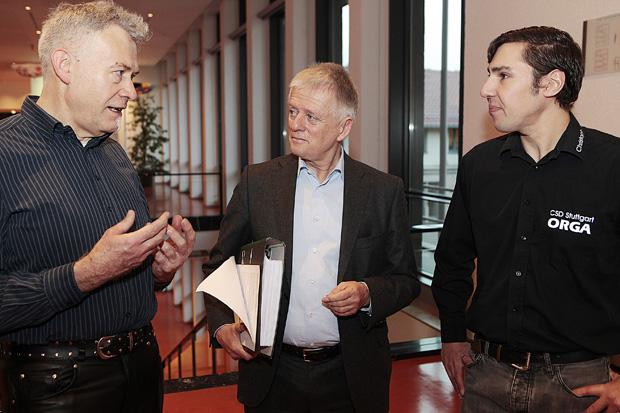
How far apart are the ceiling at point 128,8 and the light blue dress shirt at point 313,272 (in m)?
8.89

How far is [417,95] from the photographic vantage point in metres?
6.13

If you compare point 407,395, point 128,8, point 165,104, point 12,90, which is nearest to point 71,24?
point 407,395

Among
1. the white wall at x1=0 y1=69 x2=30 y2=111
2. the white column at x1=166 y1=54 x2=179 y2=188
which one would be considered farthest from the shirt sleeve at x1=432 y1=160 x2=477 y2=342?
the white wall at x1=0 y1=69 x2=30 y2=111

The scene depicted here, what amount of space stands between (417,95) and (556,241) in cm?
449

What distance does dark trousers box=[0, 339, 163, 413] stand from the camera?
170 cm

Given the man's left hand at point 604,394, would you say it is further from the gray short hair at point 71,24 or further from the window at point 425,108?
the window at point 425,108

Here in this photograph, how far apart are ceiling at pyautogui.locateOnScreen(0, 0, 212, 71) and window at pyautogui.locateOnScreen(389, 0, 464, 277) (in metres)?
6.25

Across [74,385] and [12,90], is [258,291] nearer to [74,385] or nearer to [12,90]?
[74,385]

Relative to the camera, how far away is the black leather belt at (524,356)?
181cm

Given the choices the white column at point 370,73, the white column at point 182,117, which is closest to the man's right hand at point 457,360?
the white column at point 370,73

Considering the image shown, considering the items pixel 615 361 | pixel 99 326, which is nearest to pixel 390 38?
pixel 615 361

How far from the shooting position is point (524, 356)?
186cm

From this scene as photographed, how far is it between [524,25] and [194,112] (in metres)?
14.6

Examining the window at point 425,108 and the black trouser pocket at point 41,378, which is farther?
the window at point 425,108
